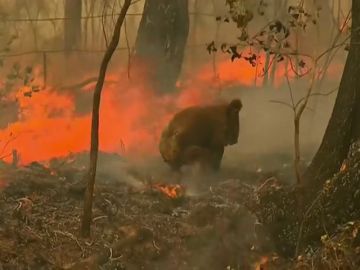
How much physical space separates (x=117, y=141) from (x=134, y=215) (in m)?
1.90

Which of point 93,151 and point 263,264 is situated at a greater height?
point 93,151

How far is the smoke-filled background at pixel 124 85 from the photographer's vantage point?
782cm

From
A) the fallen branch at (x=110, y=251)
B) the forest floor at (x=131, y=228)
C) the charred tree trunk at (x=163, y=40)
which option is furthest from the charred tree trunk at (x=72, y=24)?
the fallen branch at (x=110, y=251)

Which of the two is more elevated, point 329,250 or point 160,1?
point 160,1

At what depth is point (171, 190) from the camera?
675cm

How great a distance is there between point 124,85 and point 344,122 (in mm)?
3643

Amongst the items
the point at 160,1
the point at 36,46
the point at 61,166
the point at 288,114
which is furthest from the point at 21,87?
the point at 288,114

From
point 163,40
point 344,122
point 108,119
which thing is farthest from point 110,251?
point 163,40

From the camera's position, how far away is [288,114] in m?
8.48

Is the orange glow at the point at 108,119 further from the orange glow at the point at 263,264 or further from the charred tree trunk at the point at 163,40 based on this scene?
the orange glow at the point at 263,264

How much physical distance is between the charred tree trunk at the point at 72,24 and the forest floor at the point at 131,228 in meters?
2.63

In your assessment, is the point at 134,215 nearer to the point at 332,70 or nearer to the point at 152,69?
the point at 152,69

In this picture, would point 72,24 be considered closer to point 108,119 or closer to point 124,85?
→ point 124,85

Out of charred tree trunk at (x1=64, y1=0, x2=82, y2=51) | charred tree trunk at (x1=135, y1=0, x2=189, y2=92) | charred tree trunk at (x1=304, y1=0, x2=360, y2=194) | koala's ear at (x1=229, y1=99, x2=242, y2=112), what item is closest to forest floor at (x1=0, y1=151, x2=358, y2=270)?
charred tree trunk at (x1=304, y1=0, x2=360, y2=194)
